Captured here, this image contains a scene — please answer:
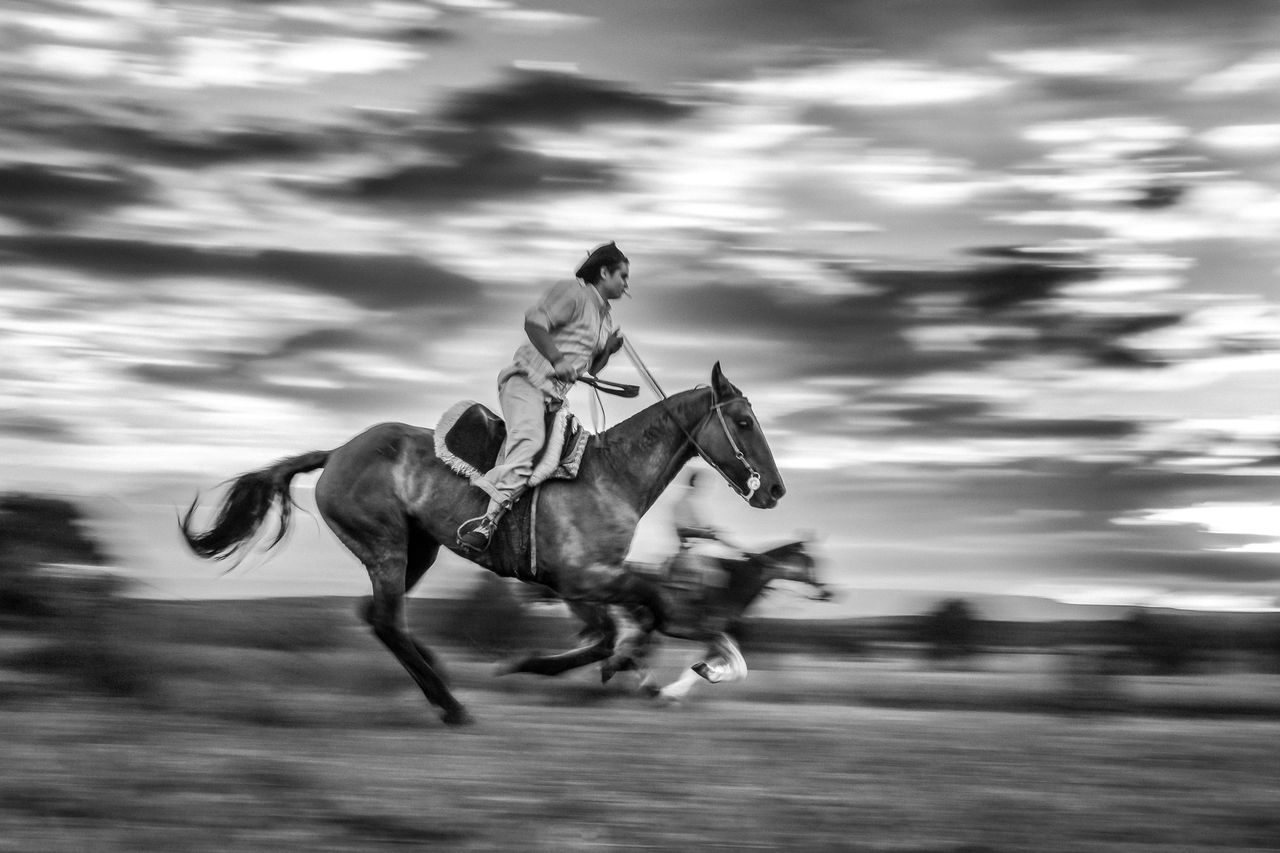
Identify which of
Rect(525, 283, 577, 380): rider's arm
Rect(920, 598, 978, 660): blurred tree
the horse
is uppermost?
Rect(525, 283, 577, 380): rider's arm

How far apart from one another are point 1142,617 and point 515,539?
13067mm

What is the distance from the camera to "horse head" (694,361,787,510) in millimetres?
7852

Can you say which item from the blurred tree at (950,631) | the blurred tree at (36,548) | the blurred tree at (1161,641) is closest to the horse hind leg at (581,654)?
the blurred tree at (36,548)

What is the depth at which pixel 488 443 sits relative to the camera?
7.59m

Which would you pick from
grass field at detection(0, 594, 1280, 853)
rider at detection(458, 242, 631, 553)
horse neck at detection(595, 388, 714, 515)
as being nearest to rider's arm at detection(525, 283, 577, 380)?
rider at detection(458, 242, 631, 553)

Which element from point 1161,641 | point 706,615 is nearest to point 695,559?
point 706,615

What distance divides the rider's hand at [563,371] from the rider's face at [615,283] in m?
0.66

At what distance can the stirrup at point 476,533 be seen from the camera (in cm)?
734

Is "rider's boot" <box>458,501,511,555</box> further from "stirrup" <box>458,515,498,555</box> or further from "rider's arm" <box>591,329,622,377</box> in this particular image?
"rider's arm" <box>591,329,622,377</box>

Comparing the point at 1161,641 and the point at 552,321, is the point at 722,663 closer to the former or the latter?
the point at 552,321

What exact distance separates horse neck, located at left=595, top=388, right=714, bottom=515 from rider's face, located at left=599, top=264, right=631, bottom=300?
741 mm

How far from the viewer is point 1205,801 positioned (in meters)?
5.03

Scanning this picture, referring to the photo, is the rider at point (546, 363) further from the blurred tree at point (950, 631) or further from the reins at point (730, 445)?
the blurred tree at point (950, 631)

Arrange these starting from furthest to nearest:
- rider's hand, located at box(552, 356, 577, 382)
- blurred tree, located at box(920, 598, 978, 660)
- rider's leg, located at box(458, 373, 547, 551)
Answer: blurred tree, located at box(920, 598, 978, 660) < rider's hand, located at box(552, 356, 577, 382) < rider's leg, located at box(458, 373, 547, 551)
